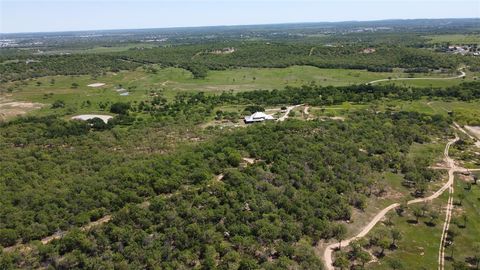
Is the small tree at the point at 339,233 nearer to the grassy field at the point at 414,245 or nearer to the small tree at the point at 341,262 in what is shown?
Answer: the small tree at the point at 341,262

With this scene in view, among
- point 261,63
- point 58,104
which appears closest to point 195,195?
point 58,104

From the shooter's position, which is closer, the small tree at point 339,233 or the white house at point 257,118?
the small tree at point 339,233

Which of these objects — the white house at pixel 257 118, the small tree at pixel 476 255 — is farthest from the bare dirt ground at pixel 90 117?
the small tree at pixel 476 255

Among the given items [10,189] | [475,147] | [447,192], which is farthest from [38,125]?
[475,147]

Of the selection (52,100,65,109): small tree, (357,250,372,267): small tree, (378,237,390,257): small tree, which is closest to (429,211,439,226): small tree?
(378,237,390,257): small tree

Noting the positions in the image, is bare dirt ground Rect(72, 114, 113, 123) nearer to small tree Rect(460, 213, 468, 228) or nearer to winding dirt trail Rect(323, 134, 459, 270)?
winding dirt trail Rect(323, 134, 459, 270)

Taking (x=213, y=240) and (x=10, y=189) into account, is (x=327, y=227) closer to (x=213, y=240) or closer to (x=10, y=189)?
(x=213, y=240)
